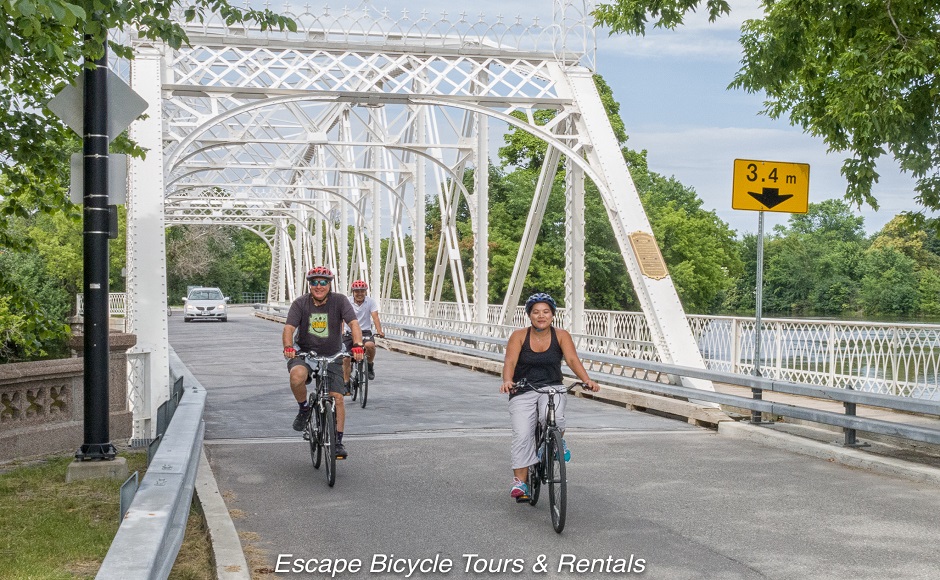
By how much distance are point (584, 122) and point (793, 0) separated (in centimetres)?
716

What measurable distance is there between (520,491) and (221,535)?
217cm

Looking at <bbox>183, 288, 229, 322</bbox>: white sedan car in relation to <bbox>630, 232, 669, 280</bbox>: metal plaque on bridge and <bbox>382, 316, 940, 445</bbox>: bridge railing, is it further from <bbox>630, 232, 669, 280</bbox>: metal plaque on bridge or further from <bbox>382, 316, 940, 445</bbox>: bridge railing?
<bbox>630, 232, 669, 280</bbox>: metal plaque on bridge

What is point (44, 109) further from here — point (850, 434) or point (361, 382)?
point (850, 434)

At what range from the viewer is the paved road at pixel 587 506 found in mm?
6184

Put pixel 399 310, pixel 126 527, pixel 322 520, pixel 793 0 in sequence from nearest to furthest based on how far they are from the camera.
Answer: pixel 126 527, pixel 322 520, pixel 793 0, pixel 399 310

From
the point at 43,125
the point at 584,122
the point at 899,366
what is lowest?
the point at 899,366

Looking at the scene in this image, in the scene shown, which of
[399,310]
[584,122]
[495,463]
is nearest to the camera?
[495,463]

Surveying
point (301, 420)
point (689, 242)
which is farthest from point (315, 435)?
point (689, 242)

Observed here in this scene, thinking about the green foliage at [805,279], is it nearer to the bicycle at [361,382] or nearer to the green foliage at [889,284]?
the green foliage at [889,284]

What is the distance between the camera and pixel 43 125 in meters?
9.84

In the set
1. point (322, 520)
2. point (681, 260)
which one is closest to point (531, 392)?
point (322, 520)

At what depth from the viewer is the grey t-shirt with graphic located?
31.4 ft

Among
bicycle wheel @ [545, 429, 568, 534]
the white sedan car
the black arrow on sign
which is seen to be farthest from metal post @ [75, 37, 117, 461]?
the white sedan car

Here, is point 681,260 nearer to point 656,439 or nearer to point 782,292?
point 782,292
